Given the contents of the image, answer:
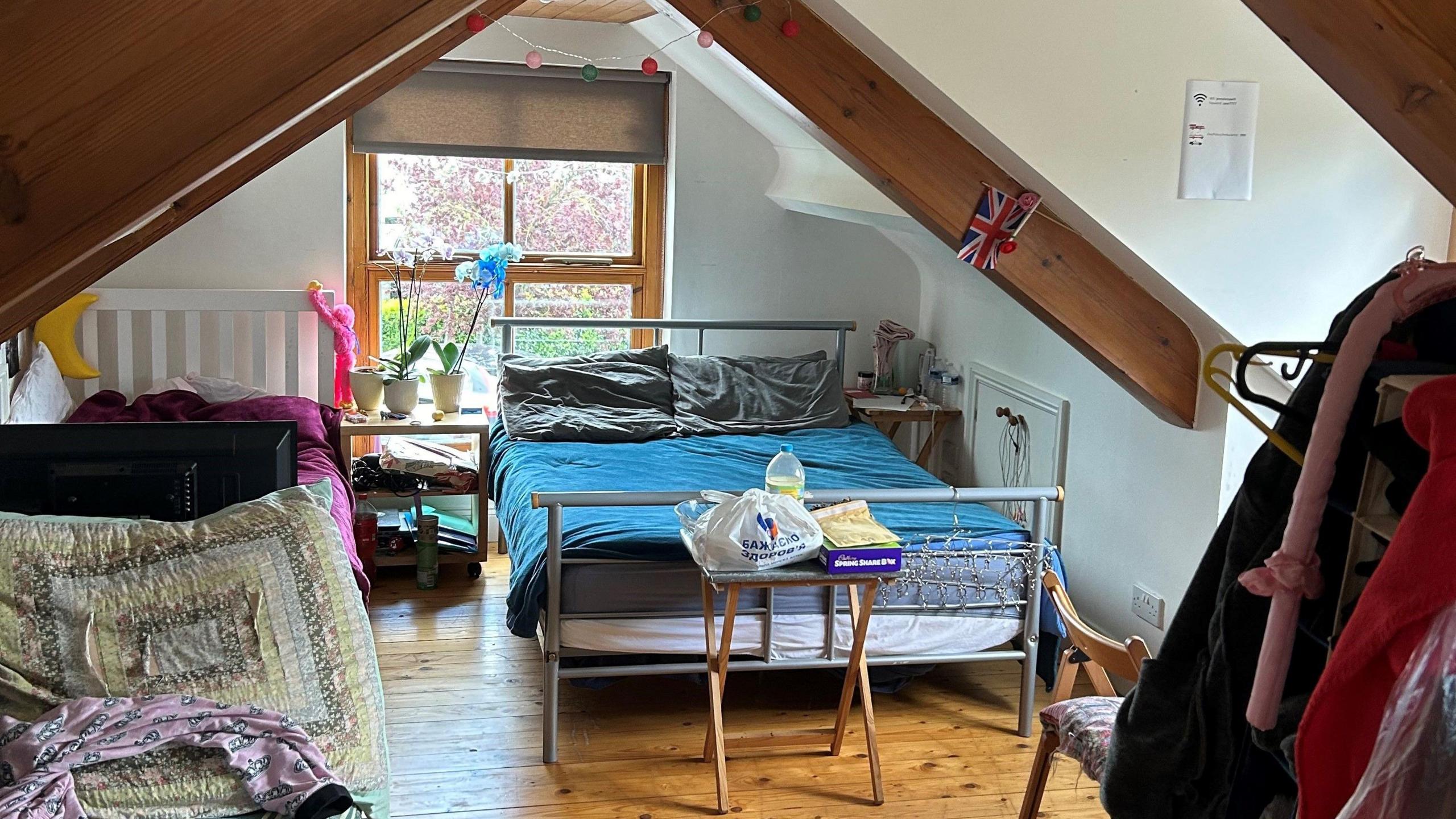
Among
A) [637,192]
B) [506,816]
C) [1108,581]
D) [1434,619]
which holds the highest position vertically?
[637,192]

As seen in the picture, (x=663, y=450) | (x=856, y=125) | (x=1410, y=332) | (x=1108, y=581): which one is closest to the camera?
(x=1410, y=332)

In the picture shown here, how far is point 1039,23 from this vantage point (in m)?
2.87

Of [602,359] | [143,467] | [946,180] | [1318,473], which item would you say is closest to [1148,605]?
[946,180]

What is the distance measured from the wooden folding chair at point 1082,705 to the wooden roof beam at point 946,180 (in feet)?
2.97

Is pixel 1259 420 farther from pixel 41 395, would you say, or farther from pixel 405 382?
pixel 41 395

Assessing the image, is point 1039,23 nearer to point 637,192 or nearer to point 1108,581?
point 1108,581

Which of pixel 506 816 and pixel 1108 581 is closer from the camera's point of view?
pixel 506 816

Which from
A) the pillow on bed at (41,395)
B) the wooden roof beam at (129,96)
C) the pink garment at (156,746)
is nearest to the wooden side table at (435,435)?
the pillow on bed at (41,395)

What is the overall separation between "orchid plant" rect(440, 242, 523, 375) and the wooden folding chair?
9.66 ft

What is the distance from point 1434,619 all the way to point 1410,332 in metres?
0.35

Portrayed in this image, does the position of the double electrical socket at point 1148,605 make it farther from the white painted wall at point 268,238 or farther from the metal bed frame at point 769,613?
the white painted wall at point 268,238

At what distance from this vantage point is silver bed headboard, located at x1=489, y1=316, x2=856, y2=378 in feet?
16.7

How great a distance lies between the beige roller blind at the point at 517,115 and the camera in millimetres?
5000

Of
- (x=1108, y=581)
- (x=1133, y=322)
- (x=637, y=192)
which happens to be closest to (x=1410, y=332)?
(x=1133, y=322)
